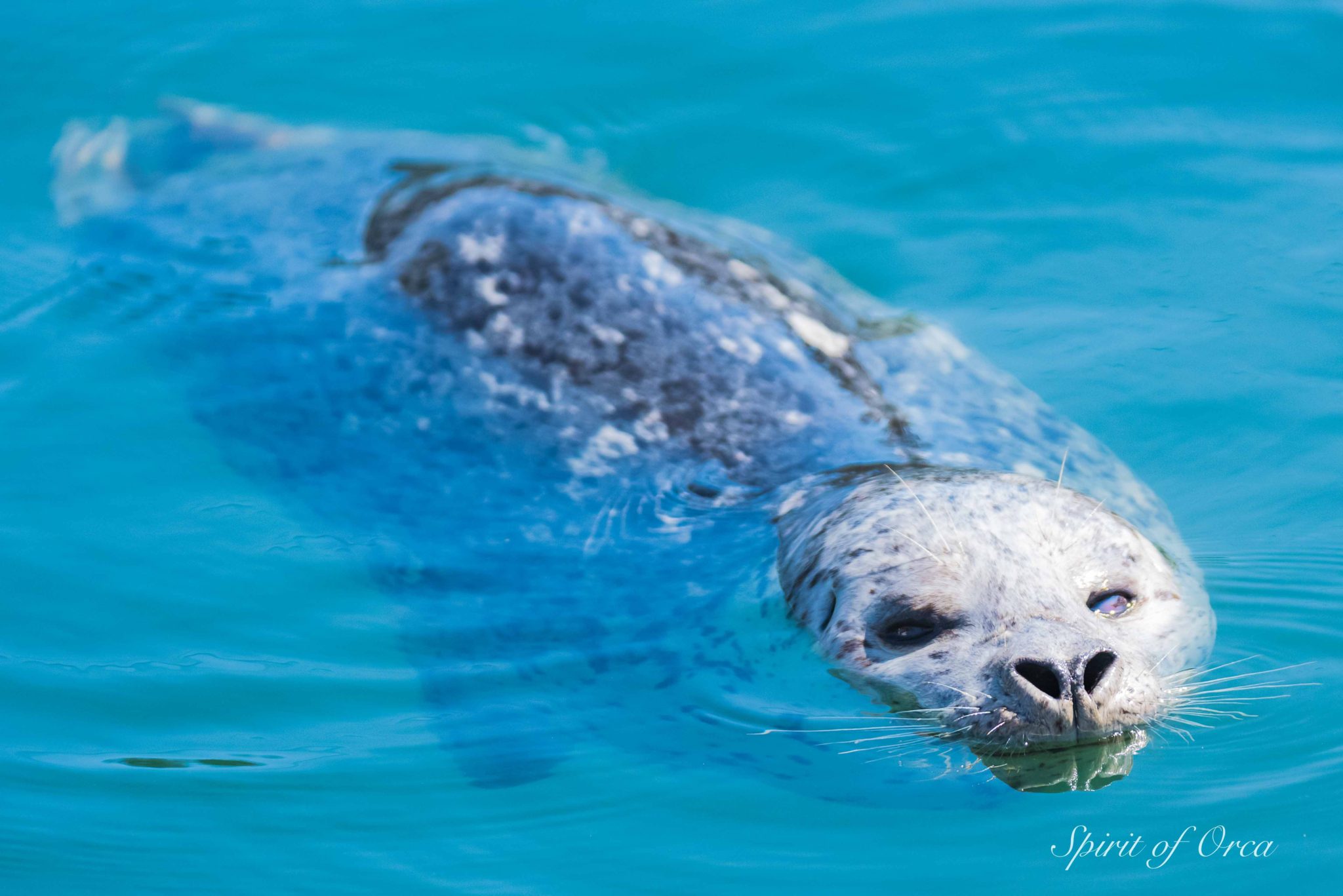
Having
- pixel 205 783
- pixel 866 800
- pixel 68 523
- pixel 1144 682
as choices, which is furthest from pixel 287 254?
pixel 1144 682

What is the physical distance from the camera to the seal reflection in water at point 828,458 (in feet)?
11.9

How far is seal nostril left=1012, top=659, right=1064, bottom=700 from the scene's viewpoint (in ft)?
11.2

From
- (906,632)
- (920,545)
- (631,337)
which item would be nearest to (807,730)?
(906,632)

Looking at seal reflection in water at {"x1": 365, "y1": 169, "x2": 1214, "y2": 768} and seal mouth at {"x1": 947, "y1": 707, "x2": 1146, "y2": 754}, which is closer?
seal mouth at {"x1": 947, "y1": 707, "x2": 1146, "y2": 754}

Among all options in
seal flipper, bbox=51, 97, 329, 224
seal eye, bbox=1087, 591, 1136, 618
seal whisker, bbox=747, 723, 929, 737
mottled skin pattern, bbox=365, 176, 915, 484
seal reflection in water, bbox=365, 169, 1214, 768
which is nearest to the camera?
seal reflection in water, bbox=365, 169, 1214, 768

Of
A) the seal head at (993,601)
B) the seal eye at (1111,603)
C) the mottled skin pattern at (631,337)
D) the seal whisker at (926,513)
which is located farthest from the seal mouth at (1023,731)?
the mottled skin pattern at (631,337)

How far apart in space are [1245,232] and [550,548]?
3.72m

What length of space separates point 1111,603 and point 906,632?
595 mm

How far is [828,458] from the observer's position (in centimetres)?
476

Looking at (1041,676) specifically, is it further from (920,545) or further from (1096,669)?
(920,545)

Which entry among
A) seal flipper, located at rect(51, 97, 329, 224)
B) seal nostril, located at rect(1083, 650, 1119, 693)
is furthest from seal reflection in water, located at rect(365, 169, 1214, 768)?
seal flipper, located at rect(51, 97, 329, 224)

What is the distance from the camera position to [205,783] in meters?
4.16

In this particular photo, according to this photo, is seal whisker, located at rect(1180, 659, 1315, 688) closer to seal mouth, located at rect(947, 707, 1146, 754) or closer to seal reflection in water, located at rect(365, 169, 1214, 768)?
seal reflection in water, located at rect(365, 169, 1214, 768)

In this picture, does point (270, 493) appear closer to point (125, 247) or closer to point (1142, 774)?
point (125, 247)
